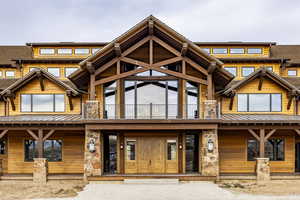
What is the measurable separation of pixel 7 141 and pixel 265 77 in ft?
55.7

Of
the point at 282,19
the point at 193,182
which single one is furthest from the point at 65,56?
the point at 282,19

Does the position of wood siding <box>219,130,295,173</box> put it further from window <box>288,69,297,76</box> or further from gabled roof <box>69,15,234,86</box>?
window <box>288,69,297,76</box>

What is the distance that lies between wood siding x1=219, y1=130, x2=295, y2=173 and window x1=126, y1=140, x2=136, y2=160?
553cm

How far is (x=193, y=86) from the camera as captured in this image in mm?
16234

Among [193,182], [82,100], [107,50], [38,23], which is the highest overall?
[38,23]

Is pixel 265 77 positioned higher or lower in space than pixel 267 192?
higher

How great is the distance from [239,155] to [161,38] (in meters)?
8.73

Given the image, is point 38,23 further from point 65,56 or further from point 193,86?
point 193,86

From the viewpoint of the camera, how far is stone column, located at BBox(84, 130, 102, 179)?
48.3 feet

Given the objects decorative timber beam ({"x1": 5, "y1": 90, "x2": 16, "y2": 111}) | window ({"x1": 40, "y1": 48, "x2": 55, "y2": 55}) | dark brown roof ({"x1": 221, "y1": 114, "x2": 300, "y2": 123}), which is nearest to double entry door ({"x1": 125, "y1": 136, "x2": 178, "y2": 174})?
dark brown roof ({"x1": 221, "y1": 114, "x2": 300, "y2": 123})

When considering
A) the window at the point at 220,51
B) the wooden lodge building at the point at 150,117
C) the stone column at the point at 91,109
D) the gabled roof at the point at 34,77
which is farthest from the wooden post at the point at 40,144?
the window at the point at 220,51

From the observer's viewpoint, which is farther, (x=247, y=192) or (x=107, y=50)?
(x=107, y=50)

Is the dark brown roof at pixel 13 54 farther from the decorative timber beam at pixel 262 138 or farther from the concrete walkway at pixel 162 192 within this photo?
the decorative timber beam at pixel 262 138

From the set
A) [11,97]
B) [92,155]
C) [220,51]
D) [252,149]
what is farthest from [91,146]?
[220,51]
